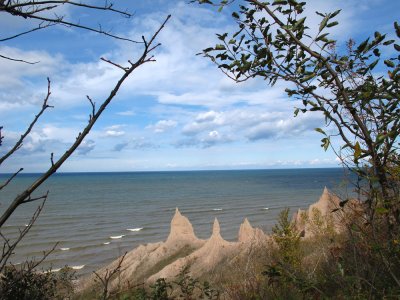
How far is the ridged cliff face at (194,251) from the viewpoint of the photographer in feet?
62.1

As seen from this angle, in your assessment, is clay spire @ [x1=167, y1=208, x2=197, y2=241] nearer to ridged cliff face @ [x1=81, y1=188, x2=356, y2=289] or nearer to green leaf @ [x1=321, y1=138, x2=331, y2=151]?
ridged cliff face @ [x1=81, y1=188, x2=356, y2=289]

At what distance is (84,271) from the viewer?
1022 inches

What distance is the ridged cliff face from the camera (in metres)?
18.9

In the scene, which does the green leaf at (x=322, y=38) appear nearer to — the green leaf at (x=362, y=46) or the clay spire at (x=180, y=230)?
the green leaf at (x=362, y=46)

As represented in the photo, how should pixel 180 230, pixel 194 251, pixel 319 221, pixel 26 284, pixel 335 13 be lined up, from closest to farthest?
1. pixel 335 13
2. pixel 26 284
3. pixel 319 221
4. pixel 194 251
5. pixel 180 230

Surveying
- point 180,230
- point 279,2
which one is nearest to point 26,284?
point 279,2

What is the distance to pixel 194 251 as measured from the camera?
22.0m

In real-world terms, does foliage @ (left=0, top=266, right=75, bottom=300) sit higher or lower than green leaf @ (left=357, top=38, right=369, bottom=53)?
lower

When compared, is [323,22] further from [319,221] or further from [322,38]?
[319,221]

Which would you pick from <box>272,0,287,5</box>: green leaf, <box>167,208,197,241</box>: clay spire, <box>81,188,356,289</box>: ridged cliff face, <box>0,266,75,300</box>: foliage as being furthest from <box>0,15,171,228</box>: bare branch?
<box>167,208,197,241</box>: clay spire

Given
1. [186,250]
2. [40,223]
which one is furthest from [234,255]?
[40,223]

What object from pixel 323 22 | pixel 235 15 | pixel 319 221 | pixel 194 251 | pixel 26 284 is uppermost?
pixel 235 15

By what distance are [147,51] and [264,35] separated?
1.75 meters

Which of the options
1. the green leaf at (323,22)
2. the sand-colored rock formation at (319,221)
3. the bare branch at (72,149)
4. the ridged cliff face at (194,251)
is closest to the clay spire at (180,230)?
the ridged cliff face at (194,251)
